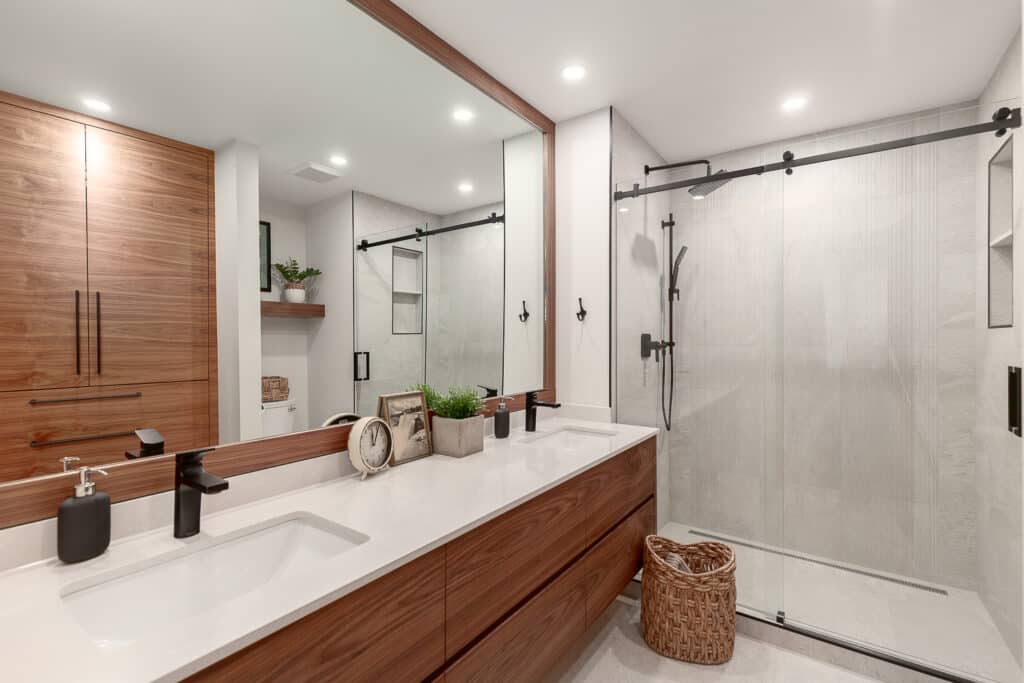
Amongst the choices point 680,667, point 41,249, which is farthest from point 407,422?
point 680,667

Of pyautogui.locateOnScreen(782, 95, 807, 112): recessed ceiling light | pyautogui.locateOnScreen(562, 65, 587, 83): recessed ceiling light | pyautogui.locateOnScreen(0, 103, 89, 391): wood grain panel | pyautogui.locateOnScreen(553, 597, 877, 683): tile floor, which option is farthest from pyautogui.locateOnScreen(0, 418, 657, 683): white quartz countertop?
pyautogui.locateOnScreen(782, 95, 807, 112): recessed ceiling light

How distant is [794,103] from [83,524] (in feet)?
10.5

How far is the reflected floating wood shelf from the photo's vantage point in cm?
132

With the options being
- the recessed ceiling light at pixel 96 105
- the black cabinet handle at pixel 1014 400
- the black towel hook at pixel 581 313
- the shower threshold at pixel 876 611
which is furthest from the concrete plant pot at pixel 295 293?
the black cabinet handle at pixel 1014 400

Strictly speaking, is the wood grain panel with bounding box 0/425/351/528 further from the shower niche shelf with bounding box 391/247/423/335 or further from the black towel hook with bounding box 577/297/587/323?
the black towel hook with bounding box 577/297/587/323

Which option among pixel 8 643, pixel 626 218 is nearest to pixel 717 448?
pixel 626 218

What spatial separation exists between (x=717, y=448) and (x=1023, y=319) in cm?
134

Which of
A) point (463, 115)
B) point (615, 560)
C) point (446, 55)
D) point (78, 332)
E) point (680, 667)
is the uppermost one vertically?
point (446, 55)

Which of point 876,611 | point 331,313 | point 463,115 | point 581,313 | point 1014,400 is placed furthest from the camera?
point 581,313

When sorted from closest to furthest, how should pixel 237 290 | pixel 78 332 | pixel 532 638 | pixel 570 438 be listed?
pixel 78 332
pixel 237 290
pixel 532 638
pixel 570 438

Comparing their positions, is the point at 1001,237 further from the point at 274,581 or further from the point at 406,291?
the point at 274,581

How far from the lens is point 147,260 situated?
108cm

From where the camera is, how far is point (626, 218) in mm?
2547

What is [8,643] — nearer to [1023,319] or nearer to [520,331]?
[520,331]
